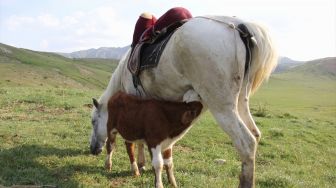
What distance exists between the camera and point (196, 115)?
21.0 ft

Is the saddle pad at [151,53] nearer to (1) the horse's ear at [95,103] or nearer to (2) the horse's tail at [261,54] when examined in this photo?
(2) the horse's tail at [261,54]

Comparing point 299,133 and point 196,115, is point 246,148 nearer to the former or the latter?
point 196,115

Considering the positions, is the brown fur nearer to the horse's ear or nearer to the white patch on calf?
the white patch on calf

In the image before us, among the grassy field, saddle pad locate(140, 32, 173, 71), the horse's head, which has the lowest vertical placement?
the grassy field

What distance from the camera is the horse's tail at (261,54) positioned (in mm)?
6000

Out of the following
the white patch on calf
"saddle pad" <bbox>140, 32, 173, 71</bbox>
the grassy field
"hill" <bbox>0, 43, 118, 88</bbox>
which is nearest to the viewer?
the white patch on calf

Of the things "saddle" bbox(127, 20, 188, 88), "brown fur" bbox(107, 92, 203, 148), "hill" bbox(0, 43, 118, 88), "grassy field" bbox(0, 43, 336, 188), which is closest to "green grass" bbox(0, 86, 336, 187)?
"grassy field" bbox(0, 43, 336, 188)

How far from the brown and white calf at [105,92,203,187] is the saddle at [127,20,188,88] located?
1.71 ft

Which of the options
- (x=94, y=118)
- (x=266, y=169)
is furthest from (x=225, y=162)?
(x=94, y=118)

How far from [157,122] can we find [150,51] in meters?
1.29

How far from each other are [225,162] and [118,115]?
331 centimetres

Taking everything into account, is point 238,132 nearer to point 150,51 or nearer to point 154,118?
point 154,118

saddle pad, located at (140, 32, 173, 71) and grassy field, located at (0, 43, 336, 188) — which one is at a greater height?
saddle pad, located at (140, 32, 173, 71)

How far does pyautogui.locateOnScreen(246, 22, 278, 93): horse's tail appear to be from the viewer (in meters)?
6.00
